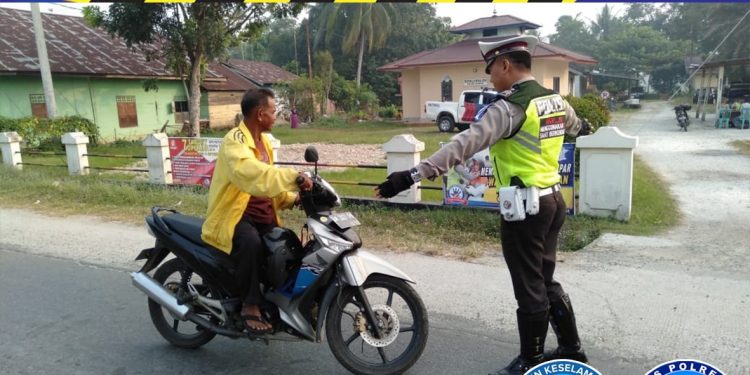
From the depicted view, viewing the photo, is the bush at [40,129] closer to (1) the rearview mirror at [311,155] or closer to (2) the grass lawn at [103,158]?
(2) the grass lawn at [103,158]

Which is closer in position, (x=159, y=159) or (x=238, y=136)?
(x=238, y=136)

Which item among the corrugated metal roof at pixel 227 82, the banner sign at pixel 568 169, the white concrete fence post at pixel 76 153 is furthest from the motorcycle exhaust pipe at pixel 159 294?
the corrugated metal roof at pixel 227 82

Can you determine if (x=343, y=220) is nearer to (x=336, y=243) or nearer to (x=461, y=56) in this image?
(x=336, y=243)

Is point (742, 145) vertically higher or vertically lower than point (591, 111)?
lower

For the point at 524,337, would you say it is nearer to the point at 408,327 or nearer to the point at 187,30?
the point at 408,327

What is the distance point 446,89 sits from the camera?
28562 millimetres

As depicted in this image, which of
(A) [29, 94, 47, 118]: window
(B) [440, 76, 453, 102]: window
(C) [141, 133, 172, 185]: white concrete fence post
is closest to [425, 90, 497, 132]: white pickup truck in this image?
(B) [440, 76, 453, 102]: window

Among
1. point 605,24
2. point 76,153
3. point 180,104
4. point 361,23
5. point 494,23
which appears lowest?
point 76,153

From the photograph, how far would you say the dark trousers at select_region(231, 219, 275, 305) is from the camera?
3.27 metres

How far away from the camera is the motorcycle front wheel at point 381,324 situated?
3172 mm

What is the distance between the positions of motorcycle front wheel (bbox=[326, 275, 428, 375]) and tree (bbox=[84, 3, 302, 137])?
16.1m

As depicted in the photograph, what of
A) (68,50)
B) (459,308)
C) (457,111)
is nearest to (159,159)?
(459,308)

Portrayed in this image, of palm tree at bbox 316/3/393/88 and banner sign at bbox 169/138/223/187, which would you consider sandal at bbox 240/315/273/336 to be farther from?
palm tree at bbox 316/3/393/88

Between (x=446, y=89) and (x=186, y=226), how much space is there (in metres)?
26.0
